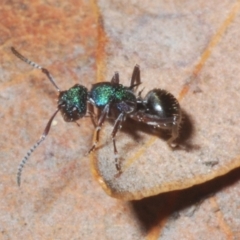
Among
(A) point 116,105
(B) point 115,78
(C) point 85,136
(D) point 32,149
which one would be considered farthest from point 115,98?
(D) point 32,149

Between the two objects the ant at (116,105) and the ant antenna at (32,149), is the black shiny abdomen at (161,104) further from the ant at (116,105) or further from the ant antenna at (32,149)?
the ant antenna at (32,149)

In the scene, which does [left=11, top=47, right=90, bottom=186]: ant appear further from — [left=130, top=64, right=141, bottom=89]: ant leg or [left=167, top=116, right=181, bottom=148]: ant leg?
[left=167, top=116, right=181, bottom=148]: ant leg

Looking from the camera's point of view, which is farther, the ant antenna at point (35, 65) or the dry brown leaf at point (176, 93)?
the ant antenna at point (35, 65)

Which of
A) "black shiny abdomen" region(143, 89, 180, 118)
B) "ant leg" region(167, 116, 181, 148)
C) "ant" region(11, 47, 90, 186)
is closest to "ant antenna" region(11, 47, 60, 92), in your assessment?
"ant" region(11, 47, 90, 186)

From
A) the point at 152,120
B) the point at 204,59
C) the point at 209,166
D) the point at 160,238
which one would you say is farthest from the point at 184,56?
the point at 160,238

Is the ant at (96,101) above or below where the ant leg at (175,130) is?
below

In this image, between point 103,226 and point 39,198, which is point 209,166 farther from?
point 39,198

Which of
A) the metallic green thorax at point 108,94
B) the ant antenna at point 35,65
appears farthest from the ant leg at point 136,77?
the ant antenna at point 35,65
